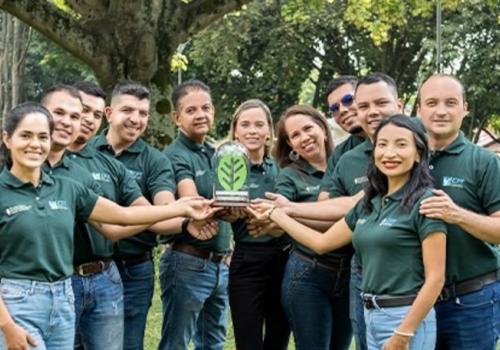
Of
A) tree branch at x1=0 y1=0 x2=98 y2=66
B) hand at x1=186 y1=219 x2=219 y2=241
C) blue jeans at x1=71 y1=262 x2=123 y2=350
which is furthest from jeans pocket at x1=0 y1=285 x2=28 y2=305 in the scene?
tree branch at x1=0 y1=0 x2=98 y2=66

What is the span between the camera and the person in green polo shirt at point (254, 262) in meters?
5.68

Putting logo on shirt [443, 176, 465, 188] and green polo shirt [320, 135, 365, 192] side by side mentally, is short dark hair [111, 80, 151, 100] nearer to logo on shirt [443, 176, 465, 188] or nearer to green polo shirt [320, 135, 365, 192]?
green polo shirt [320, 135, 365, 192]

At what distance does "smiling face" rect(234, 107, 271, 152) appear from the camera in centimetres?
571

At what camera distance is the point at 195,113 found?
580 cm

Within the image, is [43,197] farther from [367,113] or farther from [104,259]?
[367,113]

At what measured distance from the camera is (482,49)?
89.3ft

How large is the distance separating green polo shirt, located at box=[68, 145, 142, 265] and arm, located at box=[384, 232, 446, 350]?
185 centimetres

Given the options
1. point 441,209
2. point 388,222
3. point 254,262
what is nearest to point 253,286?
point 254,262

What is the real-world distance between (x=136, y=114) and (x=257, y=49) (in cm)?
2551

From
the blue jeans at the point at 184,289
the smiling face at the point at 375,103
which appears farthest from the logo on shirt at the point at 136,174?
the smiling face at the point at 375,103

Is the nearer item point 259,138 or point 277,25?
point 259,138

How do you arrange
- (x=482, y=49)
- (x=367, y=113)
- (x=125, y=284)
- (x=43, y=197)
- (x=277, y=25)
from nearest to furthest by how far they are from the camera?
(x=43, y=197) < (x=367, y=113) < (x=125, y=284) < (x=482, y=49) < (x=277, y=25)

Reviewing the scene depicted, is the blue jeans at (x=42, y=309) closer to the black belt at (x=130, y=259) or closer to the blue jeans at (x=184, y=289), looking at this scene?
the black belt at (x=130, y=259)

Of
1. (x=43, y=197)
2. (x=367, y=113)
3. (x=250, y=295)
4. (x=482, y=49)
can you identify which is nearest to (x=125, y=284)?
(x=250, y=295)
